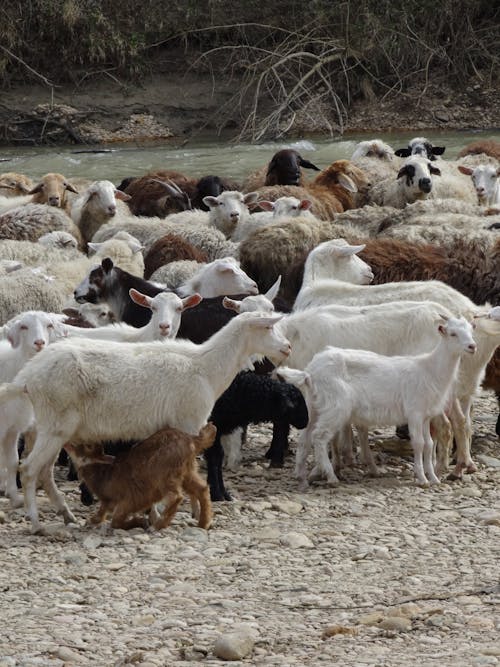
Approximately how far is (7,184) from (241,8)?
17.0m

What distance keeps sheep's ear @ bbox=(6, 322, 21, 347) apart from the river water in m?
14.1

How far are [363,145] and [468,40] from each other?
1403 cm

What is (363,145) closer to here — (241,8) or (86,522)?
(86,522)

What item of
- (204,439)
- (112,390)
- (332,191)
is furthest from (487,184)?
(112,390)

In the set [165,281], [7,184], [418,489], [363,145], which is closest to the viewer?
[418,489]

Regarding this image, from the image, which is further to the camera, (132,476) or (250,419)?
(250,419)

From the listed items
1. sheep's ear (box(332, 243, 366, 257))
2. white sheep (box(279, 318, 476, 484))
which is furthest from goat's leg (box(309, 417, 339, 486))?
sheep's ear (box(332, 243, 366, 257))

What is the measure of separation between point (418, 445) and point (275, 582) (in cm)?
186

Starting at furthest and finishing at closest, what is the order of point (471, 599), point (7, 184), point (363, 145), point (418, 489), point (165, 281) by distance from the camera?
point (363, 145) < point (7, 184) < point (165, 281) < point (418, 489) < point (471, 599)

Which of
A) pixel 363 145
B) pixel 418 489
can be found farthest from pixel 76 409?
pixel 363 145

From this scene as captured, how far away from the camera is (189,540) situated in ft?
21.2

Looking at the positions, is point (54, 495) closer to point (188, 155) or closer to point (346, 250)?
point (346, 250)

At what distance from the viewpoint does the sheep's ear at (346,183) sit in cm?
1498

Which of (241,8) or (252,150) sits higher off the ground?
(241,8)
